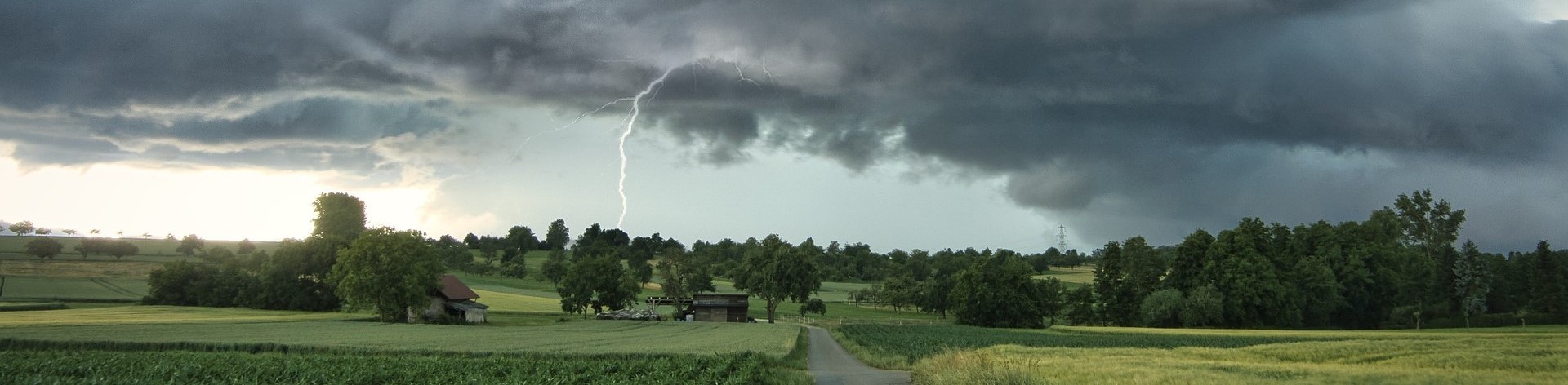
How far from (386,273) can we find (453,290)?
528 inches

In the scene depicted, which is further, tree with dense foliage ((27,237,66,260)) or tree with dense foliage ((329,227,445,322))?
tree with dense foliage ((27,237,66,260))

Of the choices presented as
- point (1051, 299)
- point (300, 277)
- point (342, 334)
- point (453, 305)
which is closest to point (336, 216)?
point (300, 277)

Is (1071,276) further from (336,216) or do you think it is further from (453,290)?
(336,216)

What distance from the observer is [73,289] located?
82.8 meters

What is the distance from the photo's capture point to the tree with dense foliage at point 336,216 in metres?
90.5

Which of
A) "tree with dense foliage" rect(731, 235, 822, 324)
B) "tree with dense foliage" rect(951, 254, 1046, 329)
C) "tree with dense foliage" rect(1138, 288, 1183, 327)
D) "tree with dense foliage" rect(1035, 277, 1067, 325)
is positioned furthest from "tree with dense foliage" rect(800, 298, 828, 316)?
"tree with dense foliage" rect(1138, 288, 1183, 327)

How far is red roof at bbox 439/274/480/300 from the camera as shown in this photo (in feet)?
265

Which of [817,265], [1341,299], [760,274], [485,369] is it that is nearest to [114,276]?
[760,274]

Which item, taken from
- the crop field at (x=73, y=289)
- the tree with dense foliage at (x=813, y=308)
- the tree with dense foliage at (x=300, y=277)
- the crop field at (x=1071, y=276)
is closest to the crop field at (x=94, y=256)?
the crop field at (x=73, y=289)

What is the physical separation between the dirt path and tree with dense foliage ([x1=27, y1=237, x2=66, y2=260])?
116 m

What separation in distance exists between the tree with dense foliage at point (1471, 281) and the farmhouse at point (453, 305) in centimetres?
10206

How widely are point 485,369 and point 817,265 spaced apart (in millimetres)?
73848

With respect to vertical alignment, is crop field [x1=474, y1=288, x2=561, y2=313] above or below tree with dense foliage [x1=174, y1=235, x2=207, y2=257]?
below

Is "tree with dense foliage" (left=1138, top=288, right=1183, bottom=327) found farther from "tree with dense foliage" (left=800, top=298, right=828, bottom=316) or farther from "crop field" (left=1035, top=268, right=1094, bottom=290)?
"crop field" (left=1035, top=268, right=1094, bottom=290)
